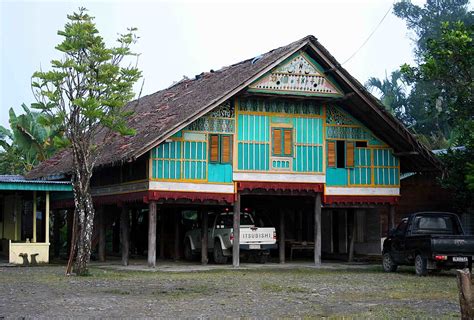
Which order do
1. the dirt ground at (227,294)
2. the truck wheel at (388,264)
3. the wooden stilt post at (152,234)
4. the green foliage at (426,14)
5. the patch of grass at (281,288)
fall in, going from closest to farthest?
the dirt ground at (227,294) < the patch of grass at (281,288) < the truck wheel at (388,264) < the wooden stilt post at (152,234) < the green foliage at (426,14)

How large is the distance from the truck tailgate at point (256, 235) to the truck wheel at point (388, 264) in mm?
4382

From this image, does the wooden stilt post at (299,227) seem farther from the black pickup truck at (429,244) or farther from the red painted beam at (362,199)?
the black pickup truck at (429,244)

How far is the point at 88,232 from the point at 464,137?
43.3 ft

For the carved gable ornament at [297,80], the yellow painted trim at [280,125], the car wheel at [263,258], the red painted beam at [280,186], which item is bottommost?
the car wheel at [263,258]

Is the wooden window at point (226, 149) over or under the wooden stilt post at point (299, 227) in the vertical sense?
over

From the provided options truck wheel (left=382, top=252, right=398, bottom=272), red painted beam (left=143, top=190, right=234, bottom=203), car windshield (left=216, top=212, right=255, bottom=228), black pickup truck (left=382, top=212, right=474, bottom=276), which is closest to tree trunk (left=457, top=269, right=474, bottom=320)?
black pickup truck (left=382, top=212, right=474, bottom=276)

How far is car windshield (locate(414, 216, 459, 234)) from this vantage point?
24.4 metres

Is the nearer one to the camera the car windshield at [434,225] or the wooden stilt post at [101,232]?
the car windshield at [434,225]

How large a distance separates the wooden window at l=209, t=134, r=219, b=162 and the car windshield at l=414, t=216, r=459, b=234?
706cm

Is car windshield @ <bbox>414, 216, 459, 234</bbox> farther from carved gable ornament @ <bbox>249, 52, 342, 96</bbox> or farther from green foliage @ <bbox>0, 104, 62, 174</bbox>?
green foliage @ <bbox>0, 104, 62, 174</bbox>


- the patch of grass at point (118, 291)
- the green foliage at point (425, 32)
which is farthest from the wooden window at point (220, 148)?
the green foliage at point (425, 32)

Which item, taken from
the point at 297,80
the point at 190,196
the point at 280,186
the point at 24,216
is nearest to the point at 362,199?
the point at 280,186

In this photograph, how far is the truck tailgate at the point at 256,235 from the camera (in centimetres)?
2838

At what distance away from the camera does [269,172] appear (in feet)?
93.5
